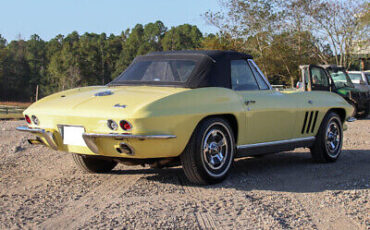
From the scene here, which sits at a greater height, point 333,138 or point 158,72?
point 158,72

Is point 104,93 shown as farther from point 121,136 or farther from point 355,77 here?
point 355,77

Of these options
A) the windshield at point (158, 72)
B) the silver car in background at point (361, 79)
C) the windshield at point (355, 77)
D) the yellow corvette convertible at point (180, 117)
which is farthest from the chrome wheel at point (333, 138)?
the windshield at point (355, 77)

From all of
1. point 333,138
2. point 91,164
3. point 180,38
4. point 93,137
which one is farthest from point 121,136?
point 180,38

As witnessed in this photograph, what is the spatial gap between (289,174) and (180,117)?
1934 millimetres

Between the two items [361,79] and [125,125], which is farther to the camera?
[361,79]

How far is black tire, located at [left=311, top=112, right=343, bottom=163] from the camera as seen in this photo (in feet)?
22.4

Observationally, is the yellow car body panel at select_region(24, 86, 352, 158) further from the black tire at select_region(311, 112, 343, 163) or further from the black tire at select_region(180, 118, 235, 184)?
the black tire at select_region(311, 112, 343, 163)

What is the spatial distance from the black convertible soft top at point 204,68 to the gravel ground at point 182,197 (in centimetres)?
109

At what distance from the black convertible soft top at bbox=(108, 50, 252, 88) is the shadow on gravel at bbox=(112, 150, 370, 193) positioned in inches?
42.8

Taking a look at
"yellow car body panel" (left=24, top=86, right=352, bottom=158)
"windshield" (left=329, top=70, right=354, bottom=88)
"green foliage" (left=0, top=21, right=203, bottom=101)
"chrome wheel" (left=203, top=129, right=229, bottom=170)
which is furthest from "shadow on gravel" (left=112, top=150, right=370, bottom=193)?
"green foliage" (left=0, top=21, right=203, bottom=101)

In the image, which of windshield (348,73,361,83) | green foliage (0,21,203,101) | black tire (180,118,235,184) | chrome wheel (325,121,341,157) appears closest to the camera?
black tire (180,118,235,184)

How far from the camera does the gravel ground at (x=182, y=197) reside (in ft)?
12.3

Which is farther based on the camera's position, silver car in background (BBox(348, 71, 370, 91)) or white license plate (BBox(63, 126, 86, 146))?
silver car in background (BBox(348, 71, 370, 91))

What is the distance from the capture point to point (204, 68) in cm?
547
